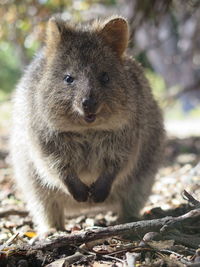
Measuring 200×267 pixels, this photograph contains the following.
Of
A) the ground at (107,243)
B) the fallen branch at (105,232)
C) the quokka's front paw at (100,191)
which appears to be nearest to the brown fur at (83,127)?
the quokka's front paw at (100,191)

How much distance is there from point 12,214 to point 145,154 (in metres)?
1.69

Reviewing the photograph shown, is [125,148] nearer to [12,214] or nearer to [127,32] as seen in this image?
[127,32]

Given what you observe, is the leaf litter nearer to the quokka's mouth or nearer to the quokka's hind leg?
the quokka's hind leg

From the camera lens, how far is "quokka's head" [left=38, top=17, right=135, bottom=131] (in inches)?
167

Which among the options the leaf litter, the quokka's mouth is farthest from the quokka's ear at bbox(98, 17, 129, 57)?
the leaf litter

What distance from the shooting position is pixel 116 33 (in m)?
4.80

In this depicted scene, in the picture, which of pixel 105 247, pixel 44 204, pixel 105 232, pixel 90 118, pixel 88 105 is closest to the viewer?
pixel 105 232

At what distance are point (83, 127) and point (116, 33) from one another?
1.12m

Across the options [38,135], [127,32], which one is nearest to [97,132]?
[38,135]

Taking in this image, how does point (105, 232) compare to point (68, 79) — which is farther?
point (68, 79)

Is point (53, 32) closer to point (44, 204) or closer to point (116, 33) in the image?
point (116, 33)

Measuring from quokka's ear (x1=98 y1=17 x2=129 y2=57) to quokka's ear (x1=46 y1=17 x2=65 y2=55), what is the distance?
411 mm

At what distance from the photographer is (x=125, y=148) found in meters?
4.78

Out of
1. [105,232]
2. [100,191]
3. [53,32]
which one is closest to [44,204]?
[100,191]
